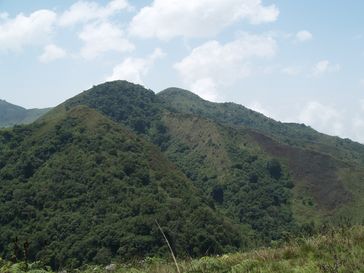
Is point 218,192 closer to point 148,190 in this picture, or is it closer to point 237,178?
point 237,178

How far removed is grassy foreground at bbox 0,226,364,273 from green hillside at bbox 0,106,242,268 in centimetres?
7385

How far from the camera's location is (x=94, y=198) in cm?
11512

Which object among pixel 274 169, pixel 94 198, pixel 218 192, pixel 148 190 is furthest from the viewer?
pixel 274 169

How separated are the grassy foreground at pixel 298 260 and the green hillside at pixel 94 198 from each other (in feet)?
242

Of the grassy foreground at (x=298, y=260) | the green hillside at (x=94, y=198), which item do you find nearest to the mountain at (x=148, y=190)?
the green hillside at (x=94, y=198)

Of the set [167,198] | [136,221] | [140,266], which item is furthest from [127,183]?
[140,266]

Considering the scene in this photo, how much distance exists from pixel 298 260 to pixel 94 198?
110303 millimetres

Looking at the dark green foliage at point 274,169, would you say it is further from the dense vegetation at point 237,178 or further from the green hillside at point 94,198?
the green hillside at point 94,198

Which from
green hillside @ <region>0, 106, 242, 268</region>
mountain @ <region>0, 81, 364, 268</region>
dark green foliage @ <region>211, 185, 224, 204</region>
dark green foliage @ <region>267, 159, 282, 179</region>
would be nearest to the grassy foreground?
mountain @ <region>0, 81, 364, 268</region>

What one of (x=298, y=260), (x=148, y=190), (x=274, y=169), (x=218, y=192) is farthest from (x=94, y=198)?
(x=298, y=260)

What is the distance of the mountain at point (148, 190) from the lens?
3836 inches

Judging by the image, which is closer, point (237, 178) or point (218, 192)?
point (218, 192)

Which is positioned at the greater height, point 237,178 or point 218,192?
point 237,178

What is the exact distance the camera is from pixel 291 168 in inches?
7072
